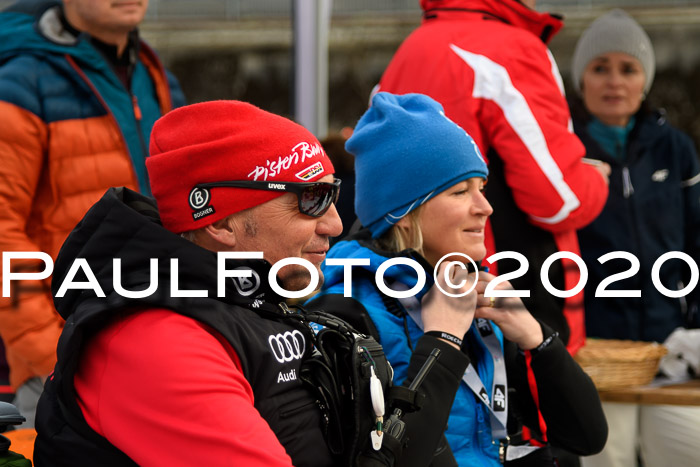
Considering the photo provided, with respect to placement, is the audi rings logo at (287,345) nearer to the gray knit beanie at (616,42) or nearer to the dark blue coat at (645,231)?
the dark blue coat at (645,231)

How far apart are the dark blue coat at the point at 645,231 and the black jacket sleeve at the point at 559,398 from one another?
1.58 meters

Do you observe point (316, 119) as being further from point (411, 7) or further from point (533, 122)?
point (411, 7)

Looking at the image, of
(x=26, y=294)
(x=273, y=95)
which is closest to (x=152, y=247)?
(x=26, y=294)

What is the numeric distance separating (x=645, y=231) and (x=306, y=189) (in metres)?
2.48

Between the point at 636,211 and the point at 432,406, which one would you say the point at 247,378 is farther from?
the point at 636,211

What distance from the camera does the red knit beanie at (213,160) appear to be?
5.26 ft

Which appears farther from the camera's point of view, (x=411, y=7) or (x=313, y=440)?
(x=411, y=7)

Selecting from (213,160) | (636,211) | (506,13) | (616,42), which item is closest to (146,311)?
(213,160)

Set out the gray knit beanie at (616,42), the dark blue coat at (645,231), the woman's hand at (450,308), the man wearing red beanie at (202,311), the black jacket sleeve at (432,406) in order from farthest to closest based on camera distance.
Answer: the gray knit beanie at (616,42) → the dark blue coat at (645,231) → the woman's hand at (450,308) → the black jacket sleeve at (432,406) → the man wearing red beanie at (202,311)

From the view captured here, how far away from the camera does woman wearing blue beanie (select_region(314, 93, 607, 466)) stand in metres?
2.05

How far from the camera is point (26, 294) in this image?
8.70ft

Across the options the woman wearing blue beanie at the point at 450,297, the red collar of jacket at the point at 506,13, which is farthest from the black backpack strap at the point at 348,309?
the red collar of jacket at the point at 506,13

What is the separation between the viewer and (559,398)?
2.19 meters

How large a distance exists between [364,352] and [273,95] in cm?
1378
